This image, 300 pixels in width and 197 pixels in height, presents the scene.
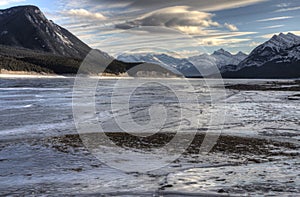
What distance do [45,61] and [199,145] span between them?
190m

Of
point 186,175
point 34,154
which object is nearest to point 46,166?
point 34,154

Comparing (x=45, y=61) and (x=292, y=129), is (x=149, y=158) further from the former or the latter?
(x=45, y=61)

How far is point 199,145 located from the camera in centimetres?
1468

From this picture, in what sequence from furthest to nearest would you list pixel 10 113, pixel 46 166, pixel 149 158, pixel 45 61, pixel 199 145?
pixel 45 61 → pixel 10 113 → pixel 199 145 → pixel 149 158 → pixel 46 166

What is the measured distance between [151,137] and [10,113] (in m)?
13.6

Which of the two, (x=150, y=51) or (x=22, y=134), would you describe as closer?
(x=150, y=51)

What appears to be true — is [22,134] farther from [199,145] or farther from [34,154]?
[199,145]

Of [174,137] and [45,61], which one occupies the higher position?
[45,61]

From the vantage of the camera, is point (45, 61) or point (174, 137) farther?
point (45, 61)

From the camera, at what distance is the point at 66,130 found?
18719mm

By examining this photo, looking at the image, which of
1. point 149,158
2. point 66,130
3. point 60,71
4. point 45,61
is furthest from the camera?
point 45,61

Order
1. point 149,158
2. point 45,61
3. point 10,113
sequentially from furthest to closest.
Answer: point 45,61, point 10,113, point 149,158

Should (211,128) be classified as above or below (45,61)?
below

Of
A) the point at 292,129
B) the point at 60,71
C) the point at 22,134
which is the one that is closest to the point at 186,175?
the point at 22,134
